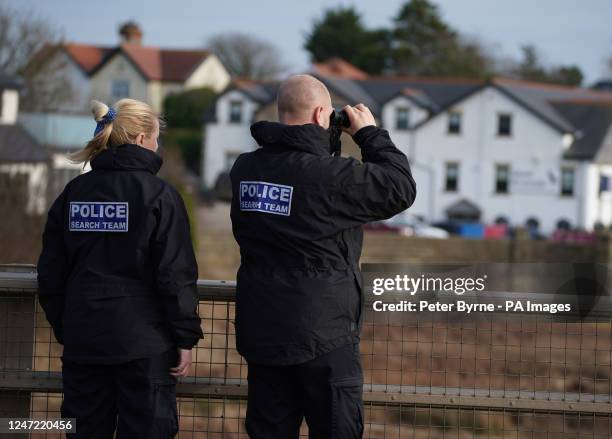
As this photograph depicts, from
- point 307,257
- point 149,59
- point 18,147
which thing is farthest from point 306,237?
point 149,59

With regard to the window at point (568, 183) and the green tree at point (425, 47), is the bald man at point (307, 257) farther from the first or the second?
the green tree at point (425, 47)

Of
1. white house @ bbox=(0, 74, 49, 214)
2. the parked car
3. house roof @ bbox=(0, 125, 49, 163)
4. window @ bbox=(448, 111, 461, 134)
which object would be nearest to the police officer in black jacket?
white house @ bbox=(0, 74, 49, 214)

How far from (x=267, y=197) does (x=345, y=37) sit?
85.2 m

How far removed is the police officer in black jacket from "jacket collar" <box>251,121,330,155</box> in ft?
1.61

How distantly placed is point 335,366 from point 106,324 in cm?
98

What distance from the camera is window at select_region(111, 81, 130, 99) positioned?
7550 centimetres

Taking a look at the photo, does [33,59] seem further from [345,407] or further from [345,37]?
[345,37]

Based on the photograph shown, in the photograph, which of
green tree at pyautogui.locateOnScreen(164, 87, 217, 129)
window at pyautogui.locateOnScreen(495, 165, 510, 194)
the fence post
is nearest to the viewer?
A: the fence post

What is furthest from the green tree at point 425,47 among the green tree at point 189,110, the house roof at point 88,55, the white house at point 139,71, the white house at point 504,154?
the white house at point 504,154

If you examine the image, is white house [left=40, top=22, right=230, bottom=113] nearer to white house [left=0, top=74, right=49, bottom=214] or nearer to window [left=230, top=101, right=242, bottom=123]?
window [left=230, top=101, right=242, bottom=123]

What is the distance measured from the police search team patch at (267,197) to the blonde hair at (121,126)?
55 cm

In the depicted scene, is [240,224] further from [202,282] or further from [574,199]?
[574,199]

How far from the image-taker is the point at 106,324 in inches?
181

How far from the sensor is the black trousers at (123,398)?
15.3ft
